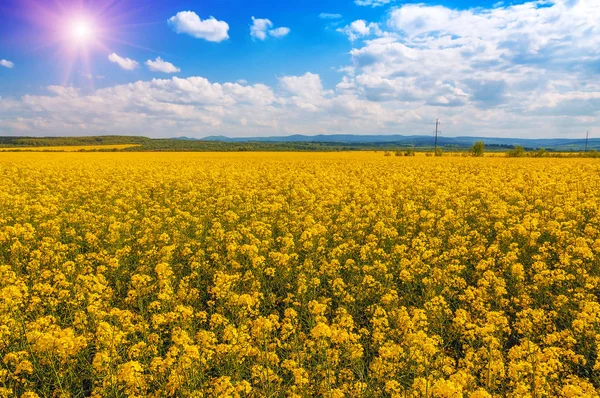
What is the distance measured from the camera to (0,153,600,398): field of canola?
420 centimetres

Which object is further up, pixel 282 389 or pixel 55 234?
pixel 55 234

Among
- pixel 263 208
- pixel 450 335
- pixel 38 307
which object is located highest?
pixel 263 208

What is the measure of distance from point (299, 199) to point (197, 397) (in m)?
9.85

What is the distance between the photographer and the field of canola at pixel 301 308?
420 centimetres

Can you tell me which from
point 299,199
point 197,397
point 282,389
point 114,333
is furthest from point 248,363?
point 299,199

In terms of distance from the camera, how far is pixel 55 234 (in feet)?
29.1

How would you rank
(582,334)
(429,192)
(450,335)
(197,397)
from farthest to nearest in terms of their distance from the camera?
(429,192) < (450,335) < (582,334) < (197,397)

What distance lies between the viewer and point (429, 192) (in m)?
15.0

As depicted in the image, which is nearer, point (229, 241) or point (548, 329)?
point (548, 329)

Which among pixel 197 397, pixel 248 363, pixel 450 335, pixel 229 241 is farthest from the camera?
pixel 229 241

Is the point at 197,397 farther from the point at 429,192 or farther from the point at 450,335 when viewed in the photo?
the point at 429,192

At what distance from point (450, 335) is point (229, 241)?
5.00m

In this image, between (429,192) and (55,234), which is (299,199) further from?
(55,234)

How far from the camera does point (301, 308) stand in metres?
6.24
